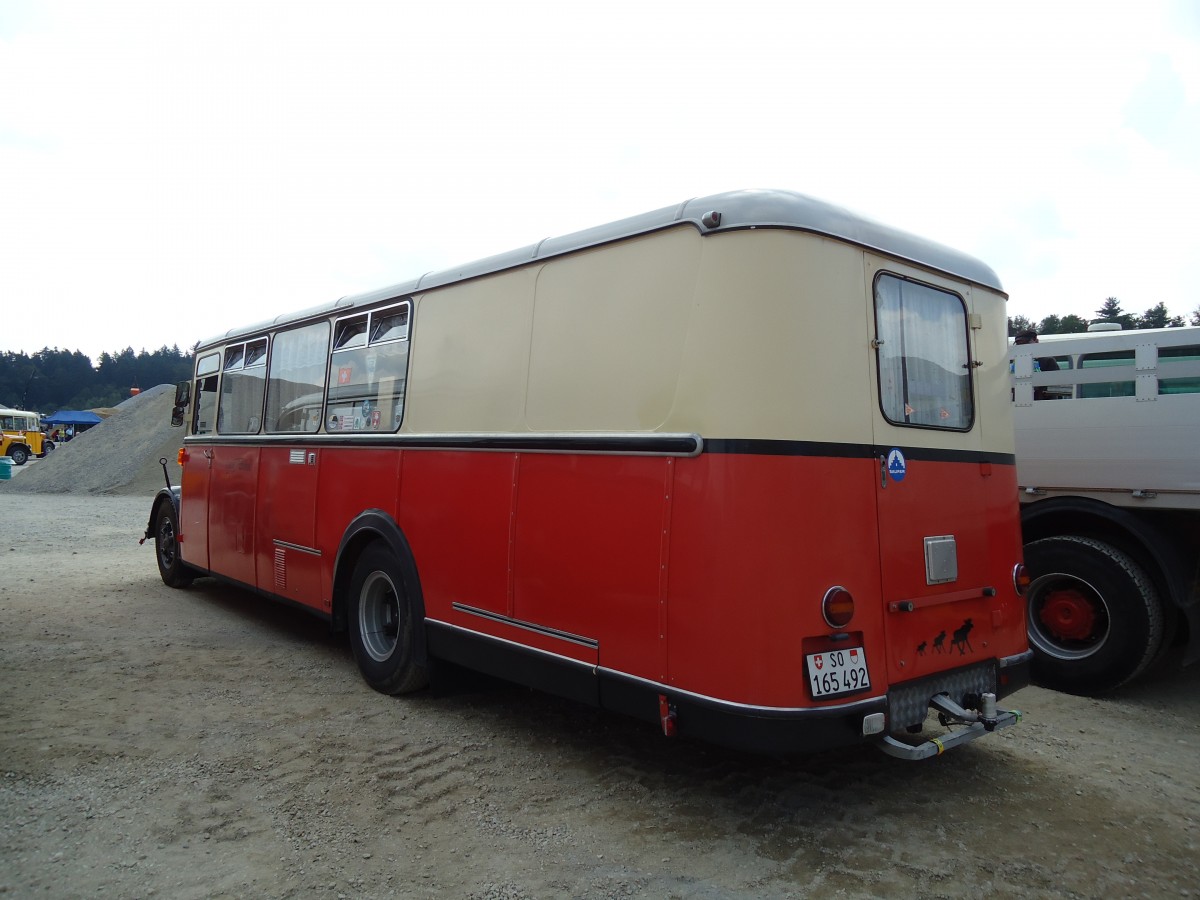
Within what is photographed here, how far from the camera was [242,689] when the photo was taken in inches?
225

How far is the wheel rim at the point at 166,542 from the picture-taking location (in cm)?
961

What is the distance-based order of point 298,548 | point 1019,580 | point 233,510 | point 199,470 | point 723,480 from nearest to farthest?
1. point 723,480
2. point 1019,580
3. point 298,548
4. point 233,510
5. point 199,470

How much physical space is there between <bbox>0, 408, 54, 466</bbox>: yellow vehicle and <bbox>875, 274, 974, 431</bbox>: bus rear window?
1851 inches

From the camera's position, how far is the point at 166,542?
32.1 feet

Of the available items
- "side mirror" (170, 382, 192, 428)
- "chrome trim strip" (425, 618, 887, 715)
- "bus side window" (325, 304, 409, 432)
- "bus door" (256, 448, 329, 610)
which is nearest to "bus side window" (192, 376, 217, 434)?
"side mirror" (170, 382, 192, 428)

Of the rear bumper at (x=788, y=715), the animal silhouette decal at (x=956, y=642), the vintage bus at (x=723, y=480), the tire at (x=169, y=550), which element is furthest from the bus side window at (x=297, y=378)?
the animal silhouette decal at (x=956, y=642)

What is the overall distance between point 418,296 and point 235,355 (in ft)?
11.3

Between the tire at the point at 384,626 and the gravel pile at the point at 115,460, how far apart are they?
20948mm

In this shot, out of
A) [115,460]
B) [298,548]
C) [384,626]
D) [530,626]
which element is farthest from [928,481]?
[115,460]

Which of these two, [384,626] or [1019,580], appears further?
[384,626]

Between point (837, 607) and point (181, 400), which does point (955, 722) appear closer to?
point (837, 607)

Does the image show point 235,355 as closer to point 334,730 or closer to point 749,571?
point 334,730

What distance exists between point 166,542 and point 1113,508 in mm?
9429

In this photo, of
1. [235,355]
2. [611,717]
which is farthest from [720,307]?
[235,355]
